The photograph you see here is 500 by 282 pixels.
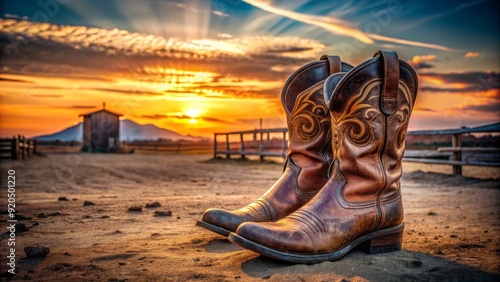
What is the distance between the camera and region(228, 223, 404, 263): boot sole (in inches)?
67.3

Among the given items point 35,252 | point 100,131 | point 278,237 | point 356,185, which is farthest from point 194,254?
point 100,131

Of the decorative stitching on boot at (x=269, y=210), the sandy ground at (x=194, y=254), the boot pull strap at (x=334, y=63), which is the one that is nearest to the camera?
the sandy ground at (x=194, y=254)

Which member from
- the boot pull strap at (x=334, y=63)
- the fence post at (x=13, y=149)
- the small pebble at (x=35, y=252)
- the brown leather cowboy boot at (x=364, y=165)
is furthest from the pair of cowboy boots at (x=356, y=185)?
the fence post at (x=13, y=149)

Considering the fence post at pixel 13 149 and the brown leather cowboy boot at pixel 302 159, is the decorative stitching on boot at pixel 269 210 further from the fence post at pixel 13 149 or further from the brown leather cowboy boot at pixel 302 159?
the fence post at pixel 13 149

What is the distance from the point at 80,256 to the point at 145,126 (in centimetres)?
14961

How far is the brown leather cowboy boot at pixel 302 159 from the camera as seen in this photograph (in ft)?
7.27

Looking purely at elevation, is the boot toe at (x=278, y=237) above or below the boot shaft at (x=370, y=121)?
below

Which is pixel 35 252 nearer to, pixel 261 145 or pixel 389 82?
pixel 389 82

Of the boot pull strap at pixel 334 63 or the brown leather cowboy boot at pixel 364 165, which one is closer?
the brown leather cowboy boot at pixel 364 165

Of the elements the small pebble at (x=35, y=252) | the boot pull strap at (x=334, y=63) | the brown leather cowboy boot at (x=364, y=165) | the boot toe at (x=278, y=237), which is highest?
the boot pull strap at (x=334, y=63)

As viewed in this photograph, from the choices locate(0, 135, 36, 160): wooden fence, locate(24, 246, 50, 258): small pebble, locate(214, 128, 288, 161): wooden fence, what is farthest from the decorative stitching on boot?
locate(0, 135, 36, 160): wooden fence

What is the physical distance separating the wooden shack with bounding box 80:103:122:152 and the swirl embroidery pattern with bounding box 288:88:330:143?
88.3ft

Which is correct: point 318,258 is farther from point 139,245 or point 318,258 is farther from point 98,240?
point 98,240

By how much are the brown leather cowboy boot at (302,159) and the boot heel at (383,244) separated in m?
0.41
